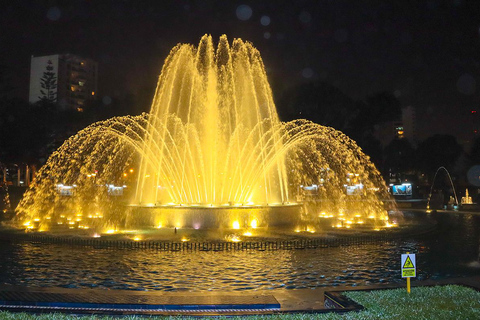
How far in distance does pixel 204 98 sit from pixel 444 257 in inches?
719

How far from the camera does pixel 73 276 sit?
1203 cm

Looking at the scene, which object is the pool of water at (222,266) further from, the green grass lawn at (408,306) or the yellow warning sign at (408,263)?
the yellow warning sign at (408,263)

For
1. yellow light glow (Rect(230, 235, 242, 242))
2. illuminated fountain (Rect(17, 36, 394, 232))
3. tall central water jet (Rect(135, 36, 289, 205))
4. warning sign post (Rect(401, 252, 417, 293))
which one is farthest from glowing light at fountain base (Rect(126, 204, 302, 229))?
warning sign post (Rect(401, 252, 417, 293))

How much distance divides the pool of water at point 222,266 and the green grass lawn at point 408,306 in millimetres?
2339

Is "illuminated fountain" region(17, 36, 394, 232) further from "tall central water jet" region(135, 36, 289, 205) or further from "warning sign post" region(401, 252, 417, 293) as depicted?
"warning sign post" region(401, 252, 417, 293)

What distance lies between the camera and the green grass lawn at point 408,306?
24.3 ft

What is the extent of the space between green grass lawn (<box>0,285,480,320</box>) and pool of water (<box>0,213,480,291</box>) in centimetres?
234

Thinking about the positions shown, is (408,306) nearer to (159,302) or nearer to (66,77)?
(159,302)

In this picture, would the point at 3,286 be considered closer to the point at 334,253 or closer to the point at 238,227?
the point at 334,253

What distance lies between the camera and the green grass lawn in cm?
741

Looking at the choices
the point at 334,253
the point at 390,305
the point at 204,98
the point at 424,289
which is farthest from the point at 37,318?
the point at 204,98

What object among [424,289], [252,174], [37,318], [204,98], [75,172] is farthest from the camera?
[75,172]

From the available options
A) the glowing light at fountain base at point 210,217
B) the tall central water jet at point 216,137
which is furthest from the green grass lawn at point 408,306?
the tall central water jet at point 216,137

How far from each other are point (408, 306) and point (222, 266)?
6.52 meters
